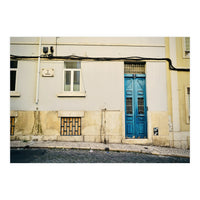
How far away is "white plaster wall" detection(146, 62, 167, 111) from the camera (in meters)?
3.70

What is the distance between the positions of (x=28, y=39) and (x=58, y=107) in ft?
6.92

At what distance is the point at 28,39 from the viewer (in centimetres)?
352

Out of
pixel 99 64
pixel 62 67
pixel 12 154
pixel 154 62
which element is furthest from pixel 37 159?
pixel 154 62

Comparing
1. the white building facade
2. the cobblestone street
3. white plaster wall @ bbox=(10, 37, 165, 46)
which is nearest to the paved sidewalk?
the cobblestone street

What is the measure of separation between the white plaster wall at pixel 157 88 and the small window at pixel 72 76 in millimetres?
2126

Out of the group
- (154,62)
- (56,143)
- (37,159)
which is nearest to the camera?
(37,159)

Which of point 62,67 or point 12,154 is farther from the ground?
point 62,67

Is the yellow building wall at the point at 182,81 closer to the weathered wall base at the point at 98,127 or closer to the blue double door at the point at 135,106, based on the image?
the weathered wall base at the point at 98,127

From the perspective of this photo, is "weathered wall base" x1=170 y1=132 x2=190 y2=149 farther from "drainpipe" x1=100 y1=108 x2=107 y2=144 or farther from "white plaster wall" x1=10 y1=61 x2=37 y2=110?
"white plaster wall" x1=10 y1=61 x2=37 y2=110

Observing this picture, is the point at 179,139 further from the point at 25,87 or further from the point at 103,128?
the point at 25,87

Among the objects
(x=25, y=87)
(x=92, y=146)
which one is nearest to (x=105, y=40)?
(x=25, y=87)

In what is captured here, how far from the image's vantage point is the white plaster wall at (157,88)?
3.70 metres

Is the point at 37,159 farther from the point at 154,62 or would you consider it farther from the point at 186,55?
the point at 186,55

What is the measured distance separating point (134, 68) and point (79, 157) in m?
3.08
